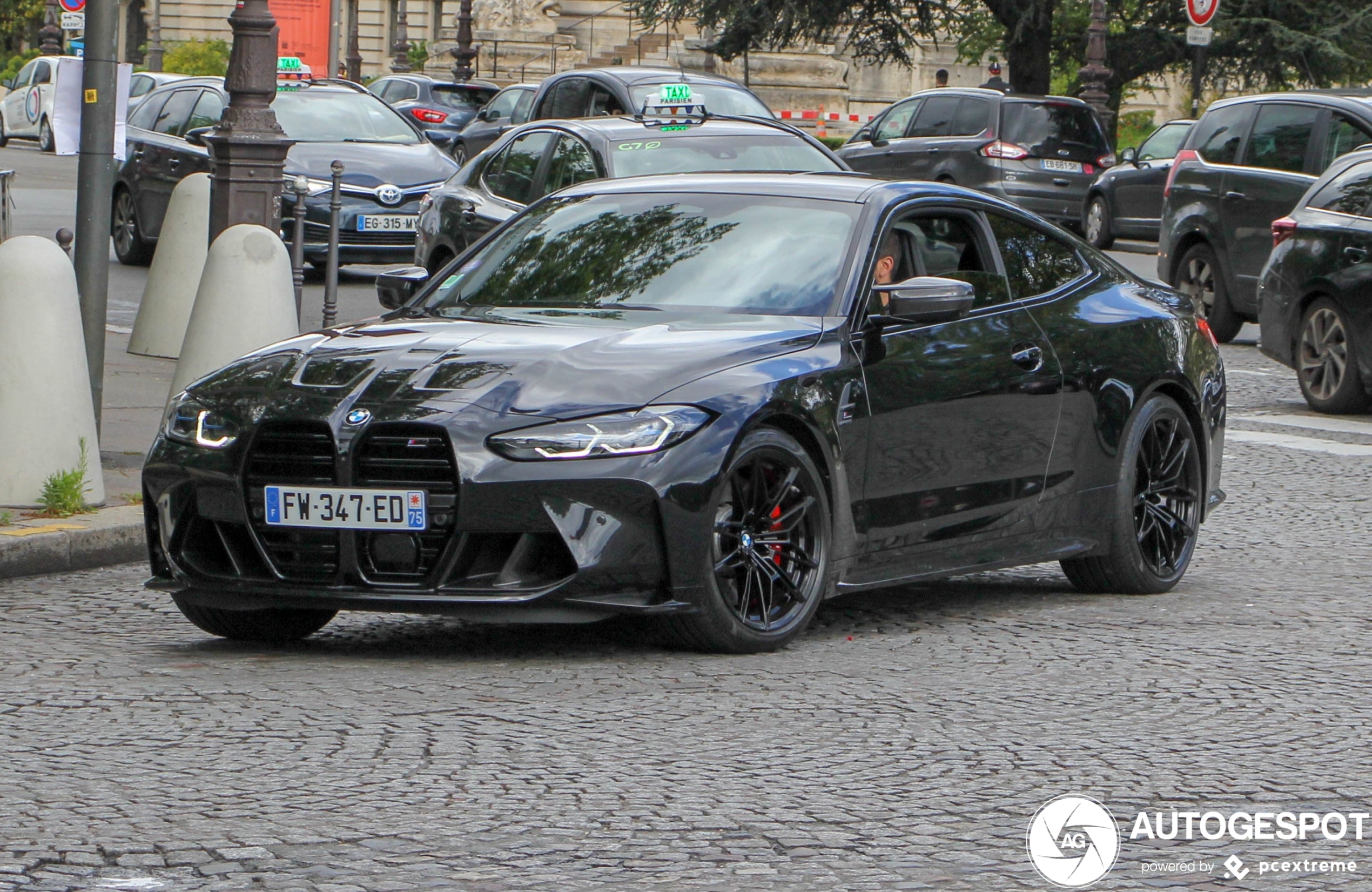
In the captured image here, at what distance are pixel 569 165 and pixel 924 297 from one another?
8.99 m

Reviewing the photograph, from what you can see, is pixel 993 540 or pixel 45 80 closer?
pixel 993 540

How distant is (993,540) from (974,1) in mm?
34054

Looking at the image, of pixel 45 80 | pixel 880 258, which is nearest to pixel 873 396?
pixel 880 258

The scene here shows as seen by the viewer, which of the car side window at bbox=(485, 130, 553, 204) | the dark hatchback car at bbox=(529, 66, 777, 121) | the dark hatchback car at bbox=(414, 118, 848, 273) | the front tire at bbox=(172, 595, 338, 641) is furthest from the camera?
the dark hatchback car at bbox=(529, 66, 777, 121)

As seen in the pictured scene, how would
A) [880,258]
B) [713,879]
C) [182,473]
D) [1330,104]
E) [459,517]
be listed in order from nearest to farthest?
[713,879]
[459,517]
[182,473]
[880,258]
[1330,104]

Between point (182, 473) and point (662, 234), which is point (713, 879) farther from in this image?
point (662, 234)

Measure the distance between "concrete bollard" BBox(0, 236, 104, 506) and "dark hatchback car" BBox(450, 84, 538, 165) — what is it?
18886mm

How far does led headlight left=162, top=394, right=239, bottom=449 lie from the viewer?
6367 millimetres

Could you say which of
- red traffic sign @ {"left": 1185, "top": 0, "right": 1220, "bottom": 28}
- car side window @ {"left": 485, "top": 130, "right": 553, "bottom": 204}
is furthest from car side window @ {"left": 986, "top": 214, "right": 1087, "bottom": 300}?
red traffic sign @ {"left": 1185, "top": 0, "right": 1220, "bottom": 28}

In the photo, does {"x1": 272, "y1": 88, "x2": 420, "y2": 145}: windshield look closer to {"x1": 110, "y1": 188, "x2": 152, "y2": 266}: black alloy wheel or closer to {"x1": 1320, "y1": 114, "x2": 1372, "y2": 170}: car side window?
{"x1": 110, "y1": 188, "x2": 152, "y2": 266}: black alloy wheel

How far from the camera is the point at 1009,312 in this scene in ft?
24.7

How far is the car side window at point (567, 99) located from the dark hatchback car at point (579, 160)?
22.1 feet

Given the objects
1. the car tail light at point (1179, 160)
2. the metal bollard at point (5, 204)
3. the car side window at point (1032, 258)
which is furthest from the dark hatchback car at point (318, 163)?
the car side window at point (1032, 258)

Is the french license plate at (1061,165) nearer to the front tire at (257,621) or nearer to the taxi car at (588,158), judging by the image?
the taxi car at (588,158)
